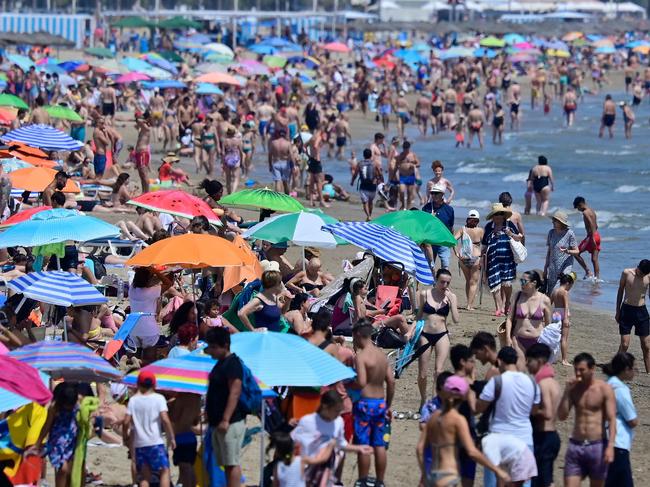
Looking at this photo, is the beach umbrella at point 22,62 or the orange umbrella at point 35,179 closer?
the orange umbrella at point 35,179

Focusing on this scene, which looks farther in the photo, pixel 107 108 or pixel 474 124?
pixel 474 124

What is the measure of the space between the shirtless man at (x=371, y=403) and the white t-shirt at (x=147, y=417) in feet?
4.16

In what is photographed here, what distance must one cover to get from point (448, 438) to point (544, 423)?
92cm

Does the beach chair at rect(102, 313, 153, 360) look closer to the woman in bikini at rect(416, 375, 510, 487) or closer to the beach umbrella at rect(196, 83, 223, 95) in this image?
the woman in bikini at rect(416, 375, 510, 487)

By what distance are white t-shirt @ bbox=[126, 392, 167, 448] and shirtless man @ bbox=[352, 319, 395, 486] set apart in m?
1.27

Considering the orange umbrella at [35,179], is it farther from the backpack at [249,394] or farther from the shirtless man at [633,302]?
the backpack at [249,394]

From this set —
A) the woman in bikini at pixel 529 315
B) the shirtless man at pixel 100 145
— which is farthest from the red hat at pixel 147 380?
the shirtless man at pixel 100 145

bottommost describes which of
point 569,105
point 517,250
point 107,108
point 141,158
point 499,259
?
point 569,105

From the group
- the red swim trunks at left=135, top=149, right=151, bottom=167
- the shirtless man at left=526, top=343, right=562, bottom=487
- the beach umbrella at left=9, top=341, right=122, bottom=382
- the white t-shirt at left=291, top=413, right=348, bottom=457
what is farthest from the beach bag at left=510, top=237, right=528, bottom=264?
the red swim trunks at left=135, top=149, right=151, bottom=167

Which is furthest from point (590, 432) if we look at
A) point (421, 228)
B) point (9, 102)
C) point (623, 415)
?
point (9, 102)

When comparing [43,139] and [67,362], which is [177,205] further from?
[43,139]

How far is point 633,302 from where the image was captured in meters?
11.2

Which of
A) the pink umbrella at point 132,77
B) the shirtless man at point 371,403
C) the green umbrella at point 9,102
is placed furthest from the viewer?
the pink umbrella at point 132,77

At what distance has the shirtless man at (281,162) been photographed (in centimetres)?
2017
